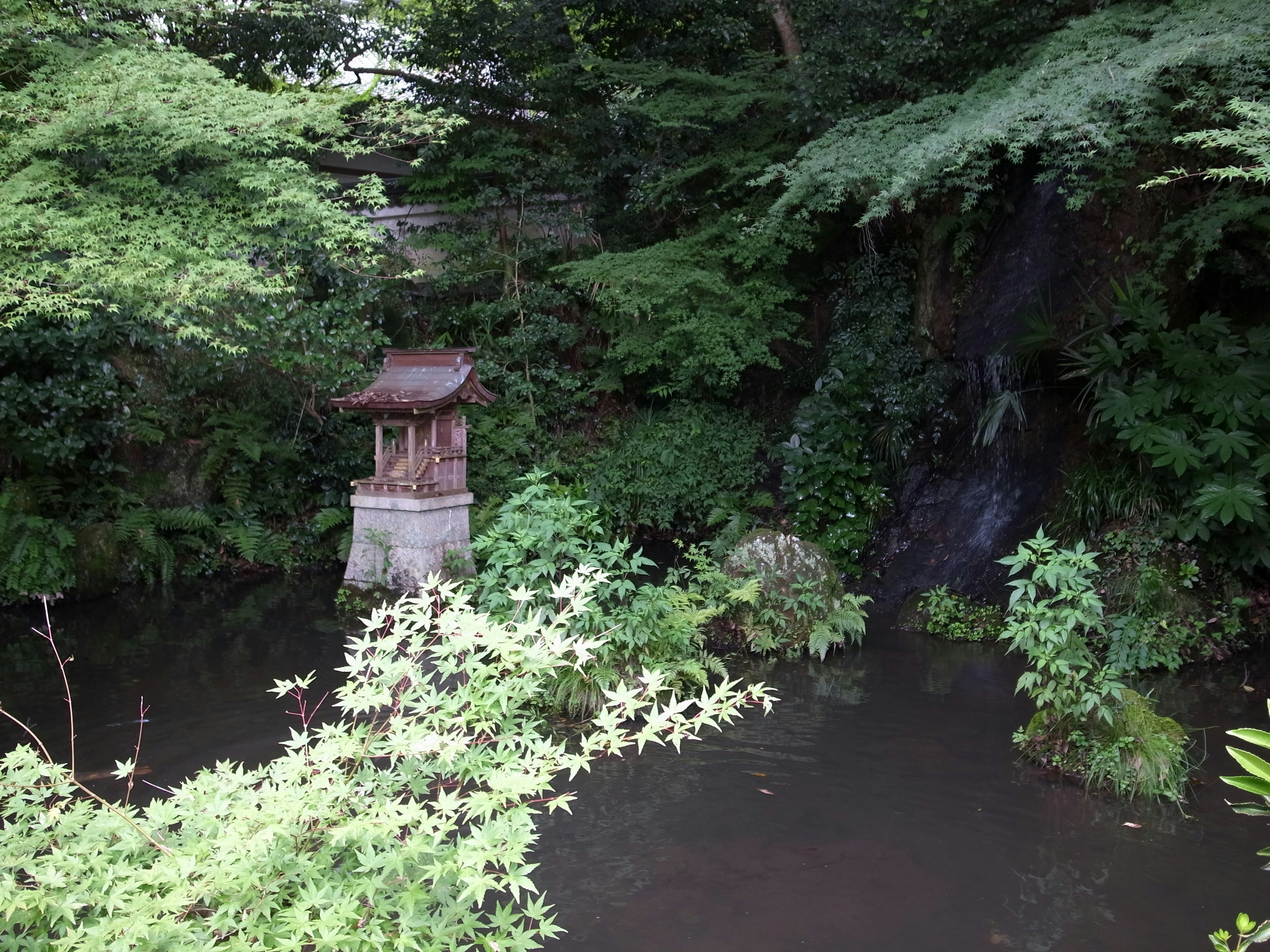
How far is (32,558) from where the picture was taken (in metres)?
8.97

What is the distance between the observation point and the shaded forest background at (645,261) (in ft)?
21.3

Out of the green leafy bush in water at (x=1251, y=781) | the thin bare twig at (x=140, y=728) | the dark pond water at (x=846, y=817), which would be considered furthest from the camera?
the thin bare twig at (x=140, y=728)

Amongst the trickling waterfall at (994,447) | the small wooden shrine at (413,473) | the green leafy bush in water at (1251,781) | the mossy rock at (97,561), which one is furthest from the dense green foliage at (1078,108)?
the mossy rock at (97,561)

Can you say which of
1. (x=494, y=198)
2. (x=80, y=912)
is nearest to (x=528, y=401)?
(x=494, y=198)

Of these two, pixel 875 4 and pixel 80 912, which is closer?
pixel 80 912

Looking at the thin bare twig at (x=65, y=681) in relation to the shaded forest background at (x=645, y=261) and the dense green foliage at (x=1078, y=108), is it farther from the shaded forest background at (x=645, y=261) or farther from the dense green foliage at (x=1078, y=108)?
the dense green foliage at (x=1078, y=108)

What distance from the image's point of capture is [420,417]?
9.23 metres

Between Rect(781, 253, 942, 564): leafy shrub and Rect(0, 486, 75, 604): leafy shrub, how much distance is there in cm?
740

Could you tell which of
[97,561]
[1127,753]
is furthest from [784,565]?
[97,561]

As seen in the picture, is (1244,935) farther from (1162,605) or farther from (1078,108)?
(1078,108)

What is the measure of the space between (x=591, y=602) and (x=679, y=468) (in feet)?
21.5

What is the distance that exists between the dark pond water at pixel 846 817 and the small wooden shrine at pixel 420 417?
2150 mm

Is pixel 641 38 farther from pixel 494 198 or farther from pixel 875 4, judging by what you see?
pixel 875 4

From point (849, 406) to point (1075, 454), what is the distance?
2.53 meters
